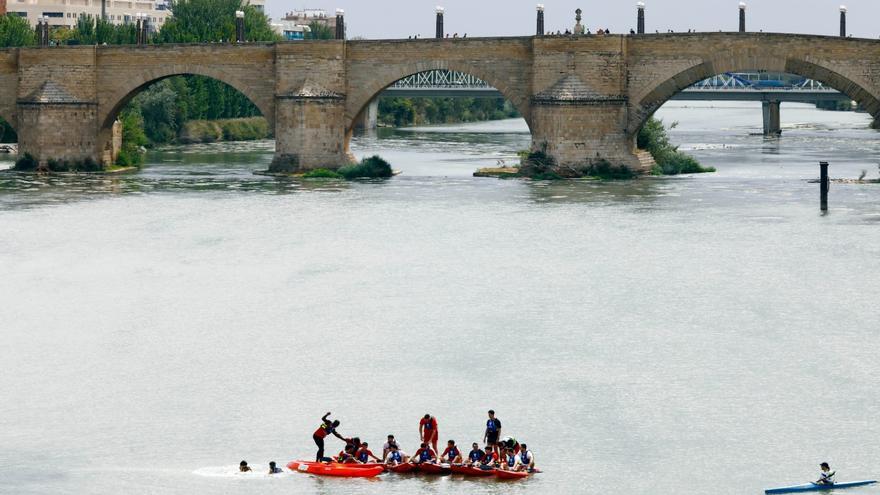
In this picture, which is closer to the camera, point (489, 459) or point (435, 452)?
point (489, 459)

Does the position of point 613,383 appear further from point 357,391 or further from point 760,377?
point 357,391

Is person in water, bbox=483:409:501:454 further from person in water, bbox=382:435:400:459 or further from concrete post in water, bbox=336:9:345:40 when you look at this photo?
concrete post in water, bbox=336:9:345:40

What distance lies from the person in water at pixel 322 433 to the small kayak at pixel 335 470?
0.78 ft

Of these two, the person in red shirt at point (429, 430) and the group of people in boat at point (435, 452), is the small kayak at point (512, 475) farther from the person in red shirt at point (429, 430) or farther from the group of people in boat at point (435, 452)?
the person in red shirt at point (429, 430)

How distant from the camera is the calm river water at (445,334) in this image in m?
29.0

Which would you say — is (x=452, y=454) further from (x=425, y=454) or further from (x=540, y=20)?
(x=540, y=20)

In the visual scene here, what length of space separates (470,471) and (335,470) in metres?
2.30

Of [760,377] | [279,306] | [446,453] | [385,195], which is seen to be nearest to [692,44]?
[385,195]

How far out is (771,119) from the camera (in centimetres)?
11238

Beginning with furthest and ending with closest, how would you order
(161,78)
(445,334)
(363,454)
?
(161,78) < (445,334) < (363,454)

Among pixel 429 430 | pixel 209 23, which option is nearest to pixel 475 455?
pixel 429 430

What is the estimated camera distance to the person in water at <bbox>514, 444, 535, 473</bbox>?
2809 centimetres

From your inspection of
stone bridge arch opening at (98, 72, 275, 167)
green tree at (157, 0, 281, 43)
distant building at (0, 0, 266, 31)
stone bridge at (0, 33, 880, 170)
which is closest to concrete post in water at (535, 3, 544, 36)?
stone bridge at (0, 33, 880, 170)

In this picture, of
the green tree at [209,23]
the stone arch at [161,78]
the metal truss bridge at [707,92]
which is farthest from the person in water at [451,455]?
the green tree at [209,23]
